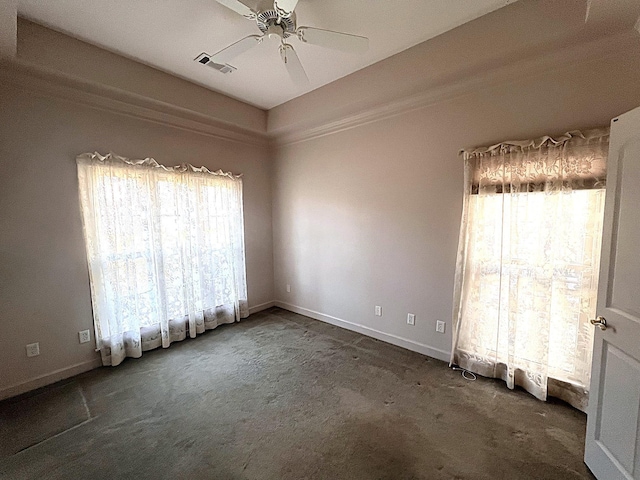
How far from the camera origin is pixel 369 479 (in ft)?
5.30

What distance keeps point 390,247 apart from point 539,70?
2.04m

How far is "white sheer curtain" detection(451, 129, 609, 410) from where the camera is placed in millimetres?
2107

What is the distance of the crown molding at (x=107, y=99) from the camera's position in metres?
2.32

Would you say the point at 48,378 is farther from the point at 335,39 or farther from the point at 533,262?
the point at 533,262

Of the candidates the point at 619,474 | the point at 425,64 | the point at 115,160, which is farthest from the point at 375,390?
the point at 115,160

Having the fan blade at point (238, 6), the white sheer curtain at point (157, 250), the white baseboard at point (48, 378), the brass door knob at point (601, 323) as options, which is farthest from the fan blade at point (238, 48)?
the white baseboard at point (48, 378)

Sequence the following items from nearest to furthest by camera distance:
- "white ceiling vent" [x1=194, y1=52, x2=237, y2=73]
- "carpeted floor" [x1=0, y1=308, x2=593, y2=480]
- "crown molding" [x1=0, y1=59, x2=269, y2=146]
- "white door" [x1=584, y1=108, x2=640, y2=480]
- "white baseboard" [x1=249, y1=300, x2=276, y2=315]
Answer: "white door" [x1=584, y1=108, x2=640, y2=480] → "carpeted floor" [x1=0, y1=308, x2=593, y2=480] → "crown molding" [x1=0, y1=59, x2=269, y2=146] → "white ceiling vent" [x1=194, y1=52, x2=237, y2=73] → "white baseboard" [x1=249, y1=300, x2=276, y2=315]

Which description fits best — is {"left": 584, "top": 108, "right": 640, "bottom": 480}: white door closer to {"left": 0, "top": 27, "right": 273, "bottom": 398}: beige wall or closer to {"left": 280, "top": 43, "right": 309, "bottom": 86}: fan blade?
{"left": 280, "top": 43, "right": 309, "bottom": 86}: fan blade

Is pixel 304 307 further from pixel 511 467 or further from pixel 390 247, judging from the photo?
pixel 511 467

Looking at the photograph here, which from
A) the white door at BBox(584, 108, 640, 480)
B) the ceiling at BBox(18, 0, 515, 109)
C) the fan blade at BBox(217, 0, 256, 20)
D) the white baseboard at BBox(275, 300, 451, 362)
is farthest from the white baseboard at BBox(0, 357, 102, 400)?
the white door at BBox(584, 108, 640, 480)

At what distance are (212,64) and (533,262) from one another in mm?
3574

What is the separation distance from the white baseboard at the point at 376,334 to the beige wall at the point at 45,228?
8.37ft

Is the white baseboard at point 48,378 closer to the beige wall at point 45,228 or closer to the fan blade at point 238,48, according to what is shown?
the beige wall at point 45,228

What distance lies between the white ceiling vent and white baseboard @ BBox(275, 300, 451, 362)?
10.8 ft
